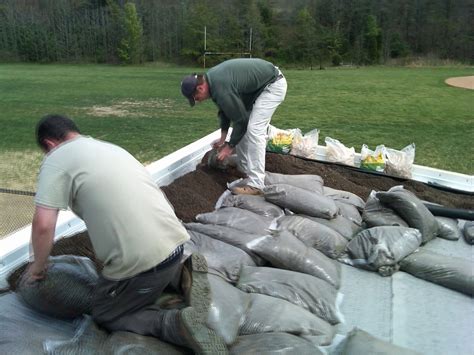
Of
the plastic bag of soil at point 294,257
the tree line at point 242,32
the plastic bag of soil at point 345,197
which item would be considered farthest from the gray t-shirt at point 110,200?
the tree line at point 242,32

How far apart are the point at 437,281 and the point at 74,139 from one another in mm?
2045

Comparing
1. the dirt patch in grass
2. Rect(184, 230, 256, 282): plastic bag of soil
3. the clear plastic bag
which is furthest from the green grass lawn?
Rect(184, 230, 256, 282): plastic bag of soil

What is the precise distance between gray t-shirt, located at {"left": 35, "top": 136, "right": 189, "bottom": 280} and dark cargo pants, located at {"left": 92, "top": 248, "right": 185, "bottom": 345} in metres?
0.06

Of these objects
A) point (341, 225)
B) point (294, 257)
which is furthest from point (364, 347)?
point (341, 225)

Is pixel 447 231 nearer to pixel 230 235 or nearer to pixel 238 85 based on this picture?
pixel 230 235

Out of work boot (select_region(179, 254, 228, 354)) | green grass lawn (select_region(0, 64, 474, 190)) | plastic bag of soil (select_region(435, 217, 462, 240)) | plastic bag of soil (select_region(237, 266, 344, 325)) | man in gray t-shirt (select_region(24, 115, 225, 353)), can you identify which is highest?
man in gray t-shirt (select_region(24, 115, 225, 353))

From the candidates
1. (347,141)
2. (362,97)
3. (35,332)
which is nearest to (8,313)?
(35,332)

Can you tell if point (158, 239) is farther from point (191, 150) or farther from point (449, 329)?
point (191, 150)

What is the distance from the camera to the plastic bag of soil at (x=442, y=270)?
2.51 m

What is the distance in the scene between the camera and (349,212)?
3.42 metres

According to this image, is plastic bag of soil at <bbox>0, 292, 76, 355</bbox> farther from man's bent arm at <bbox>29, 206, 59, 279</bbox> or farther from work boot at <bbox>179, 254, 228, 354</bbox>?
work boot at <bbox>179, 254, 228, 354</bbox>

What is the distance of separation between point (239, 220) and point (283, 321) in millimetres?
989

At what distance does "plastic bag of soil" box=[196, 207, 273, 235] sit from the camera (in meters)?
2.83

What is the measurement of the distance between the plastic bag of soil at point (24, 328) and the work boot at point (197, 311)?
1.53 ft
